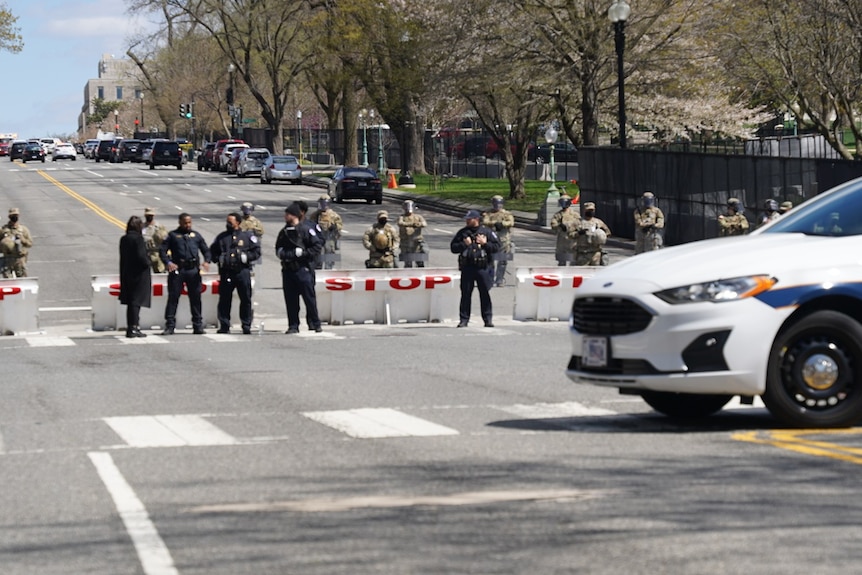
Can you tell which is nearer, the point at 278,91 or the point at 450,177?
the point at 450,177

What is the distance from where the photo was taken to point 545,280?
953 inches

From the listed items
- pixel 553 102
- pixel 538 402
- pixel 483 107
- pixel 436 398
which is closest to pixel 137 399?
pixel 436 398

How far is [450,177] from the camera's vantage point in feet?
260

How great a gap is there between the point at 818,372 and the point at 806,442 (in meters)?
0.55

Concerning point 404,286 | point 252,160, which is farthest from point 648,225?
point 252,160

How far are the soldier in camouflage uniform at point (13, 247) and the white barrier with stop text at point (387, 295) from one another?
6318mm

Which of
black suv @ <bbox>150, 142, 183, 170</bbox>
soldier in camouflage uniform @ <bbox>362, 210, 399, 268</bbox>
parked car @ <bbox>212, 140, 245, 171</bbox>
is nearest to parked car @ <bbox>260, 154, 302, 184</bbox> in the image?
parked car @ <bbox>212, 140, 245, 171</bbox>

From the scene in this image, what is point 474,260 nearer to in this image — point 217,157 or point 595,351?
point 595,351

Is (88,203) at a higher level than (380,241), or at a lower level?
higher

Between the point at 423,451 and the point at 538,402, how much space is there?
298 centimetres

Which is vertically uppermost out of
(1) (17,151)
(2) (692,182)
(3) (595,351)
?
(1) (17,151)

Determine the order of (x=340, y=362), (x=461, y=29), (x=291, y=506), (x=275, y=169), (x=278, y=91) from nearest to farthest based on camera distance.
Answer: (x=291, y=506), (x=340, y=362), (x=461, y=29), (x=275, y=169), (x=278, y=91)

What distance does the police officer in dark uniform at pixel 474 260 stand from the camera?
22250 millimetres

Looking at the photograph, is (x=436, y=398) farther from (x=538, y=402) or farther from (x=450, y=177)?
(x=450, y=177)
